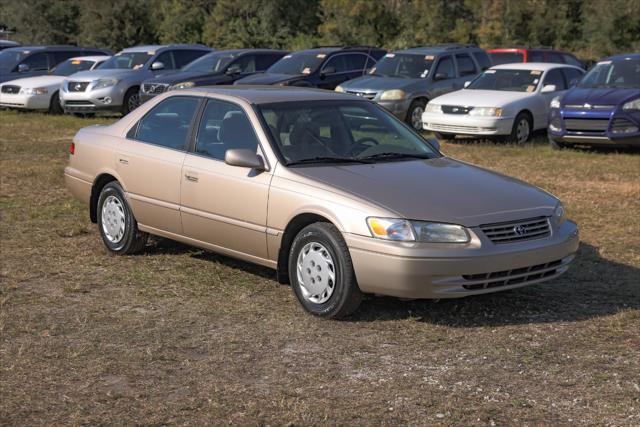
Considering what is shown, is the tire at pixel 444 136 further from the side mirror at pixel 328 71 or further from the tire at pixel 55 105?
the tire at pixel 55 105

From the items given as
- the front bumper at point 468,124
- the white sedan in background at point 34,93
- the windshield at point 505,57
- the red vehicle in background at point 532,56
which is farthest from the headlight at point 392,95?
the white sedan in background at point 34,93

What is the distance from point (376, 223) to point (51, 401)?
2222mm

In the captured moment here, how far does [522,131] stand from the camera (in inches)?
648

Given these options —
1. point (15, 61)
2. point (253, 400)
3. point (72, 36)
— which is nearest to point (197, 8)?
point (72, 36)

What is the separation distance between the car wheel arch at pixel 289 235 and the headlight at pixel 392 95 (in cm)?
1152

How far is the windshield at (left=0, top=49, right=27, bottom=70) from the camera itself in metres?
24.8

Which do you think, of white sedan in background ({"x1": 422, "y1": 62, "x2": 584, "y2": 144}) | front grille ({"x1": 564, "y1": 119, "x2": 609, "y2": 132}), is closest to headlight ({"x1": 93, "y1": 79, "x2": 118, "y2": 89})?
white sedan in background ({"x1": 422, "y1": 62, "x2": 584, "y2": 144})

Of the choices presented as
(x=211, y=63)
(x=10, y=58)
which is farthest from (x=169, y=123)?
(x=10, y=58)

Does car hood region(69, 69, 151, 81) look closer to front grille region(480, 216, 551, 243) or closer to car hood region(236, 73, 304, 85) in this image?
car hood region(236, 73, 304, 85)

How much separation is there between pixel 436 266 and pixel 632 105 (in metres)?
9.53

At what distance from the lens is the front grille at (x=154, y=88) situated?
789 inches

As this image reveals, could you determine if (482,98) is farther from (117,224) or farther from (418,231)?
(418,231)

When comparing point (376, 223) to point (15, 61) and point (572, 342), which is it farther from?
point (15, 61)

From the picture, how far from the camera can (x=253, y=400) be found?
5.06 m
